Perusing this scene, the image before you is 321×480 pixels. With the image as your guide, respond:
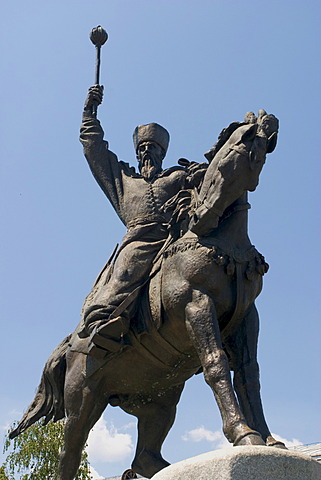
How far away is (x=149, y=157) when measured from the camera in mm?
7395

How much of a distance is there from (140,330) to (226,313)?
81 centimetres

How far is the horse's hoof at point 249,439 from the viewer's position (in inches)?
197

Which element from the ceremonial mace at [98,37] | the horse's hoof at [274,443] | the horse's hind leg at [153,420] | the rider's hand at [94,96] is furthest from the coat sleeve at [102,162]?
the horse's hoof at [274,443]

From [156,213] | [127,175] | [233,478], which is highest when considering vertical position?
[127,175]

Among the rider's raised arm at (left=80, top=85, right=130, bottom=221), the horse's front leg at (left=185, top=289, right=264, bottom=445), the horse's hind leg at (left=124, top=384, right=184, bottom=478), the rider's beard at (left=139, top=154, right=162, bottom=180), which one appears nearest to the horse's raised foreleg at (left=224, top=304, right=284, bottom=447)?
the horse's front leg at (left=185, top=289, right=264, bottom=445)

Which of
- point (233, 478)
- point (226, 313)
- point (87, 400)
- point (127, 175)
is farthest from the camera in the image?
point (127, 175)

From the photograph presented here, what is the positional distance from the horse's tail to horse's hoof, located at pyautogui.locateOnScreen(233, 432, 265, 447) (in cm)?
261

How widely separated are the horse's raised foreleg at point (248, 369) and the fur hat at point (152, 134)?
2.15m

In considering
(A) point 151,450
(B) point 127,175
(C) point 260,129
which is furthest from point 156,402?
(C) point 260,129

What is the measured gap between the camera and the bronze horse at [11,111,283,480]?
5.75 metres

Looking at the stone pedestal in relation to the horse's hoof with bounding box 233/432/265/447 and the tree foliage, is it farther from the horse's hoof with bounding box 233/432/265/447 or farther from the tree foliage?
the tree foliage

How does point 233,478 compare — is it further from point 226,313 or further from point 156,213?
point 156,213

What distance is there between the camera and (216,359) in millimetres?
5562

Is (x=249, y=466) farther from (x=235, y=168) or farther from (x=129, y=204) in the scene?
(x=129, y=204)
